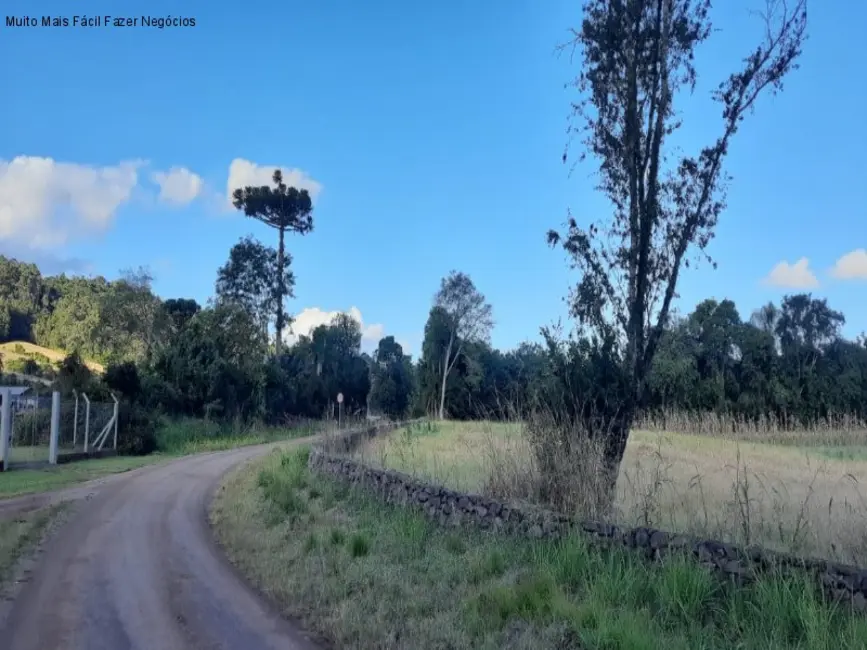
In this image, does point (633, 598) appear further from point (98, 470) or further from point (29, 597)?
point (98, 470)

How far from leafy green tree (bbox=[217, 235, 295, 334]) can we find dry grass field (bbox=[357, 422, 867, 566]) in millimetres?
41313

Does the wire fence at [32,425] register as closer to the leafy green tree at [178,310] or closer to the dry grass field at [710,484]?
the dry grass field at [710,484]

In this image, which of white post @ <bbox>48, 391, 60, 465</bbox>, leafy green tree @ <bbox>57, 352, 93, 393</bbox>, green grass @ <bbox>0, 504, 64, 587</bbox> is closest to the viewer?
green grass @ <bbox>0, 504, 64, 587</bbox>

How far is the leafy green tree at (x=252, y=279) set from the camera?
195 ft

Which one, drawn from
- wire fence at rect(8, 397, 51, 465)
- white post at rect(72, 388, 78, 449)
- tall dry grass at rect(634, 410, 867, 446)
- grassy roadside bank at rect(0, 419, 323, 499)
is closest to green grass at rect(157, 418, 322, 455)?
grassy roadside bank at rect(0, 419, 323, 499)

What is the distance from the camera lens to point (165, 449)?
29.9m

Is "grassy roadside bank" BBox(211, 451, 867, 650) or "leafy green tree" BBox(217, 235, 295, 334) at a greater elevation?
"leafy green tree" BBox(217, 235, 295, 334)

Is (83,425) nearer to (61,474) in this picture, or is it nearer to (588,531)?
(61,474)

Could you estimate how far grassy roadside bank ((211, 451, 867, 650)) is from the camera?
5664mm

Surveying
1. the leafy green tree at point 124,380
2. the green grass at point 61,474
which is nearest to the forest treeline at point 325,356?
the leafy green tree at point 124,380

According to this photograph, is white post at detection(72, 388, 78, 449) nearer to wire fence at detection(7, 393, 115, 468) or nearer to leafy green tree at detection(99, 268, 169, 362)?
wire fence at detection(7, 393, 115, 468)

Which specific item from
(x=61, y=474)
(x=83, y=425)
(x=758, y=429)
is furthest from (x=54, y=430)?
(x=758, y=429)

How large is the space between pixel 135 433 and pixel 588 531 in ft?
81.2

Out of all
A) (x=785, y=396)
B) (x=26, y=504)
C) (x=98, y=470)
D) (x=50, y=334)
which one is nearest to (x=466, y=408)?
(x=785, y=396)
